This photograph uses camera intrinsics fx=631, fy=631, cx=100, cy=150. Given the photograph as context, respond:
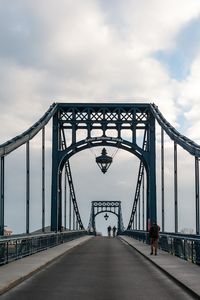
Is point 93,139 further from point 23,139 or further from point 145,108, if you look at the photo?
point 23,139

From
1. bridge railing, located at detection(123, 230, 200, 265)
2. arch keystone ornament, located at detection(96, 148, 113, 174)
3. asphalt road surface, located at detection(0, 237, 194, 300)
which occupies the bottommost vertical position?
asphalt road surface, located at detection(0, 237, 194, 300)

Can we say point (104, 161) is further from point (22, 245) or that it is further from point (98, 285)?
point (98, 285)

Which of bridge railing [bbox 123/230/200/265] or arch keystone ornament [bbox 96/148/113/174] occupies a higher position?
arch keystone ornament [bbox 96/148/113/174]

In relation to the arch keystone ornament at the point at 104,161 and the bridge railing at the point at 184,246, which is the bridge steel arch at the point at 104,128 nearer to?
the arch keystone ornament at the point at 104,161

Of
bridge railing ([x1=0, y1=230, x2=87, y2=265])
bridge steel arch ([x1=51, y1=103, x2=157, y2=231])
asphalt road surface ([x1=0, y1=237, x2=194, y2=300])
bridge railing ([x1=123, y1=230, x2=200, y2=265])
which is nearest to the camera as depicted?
asphalt road surface ([x1=0, y1=237, x2=194, y2=300])

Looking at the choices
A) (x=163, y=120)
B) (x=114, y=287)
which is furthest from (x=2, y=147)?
(x=163, y=120)

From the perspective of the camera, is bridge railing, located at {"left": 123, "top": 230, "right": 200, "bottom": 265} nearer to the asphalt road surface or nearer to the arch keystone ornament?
the asphalt road surface

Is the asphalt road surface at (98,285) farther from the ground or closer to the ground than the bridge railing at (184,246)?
closer to the ground

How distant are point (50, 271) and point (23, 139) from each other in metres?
13.9

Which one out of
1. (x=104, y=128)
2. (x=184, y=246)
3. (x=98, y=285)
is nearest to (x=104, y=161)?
(x=104, y=128)

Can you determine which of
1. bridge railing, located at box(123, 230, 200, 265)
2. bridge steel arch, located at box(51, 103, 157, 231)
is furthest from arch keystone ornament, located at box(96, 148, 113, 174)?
bridge railing, located at box(123, 230, 200, 265)

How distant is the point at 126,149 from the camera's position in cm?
4953

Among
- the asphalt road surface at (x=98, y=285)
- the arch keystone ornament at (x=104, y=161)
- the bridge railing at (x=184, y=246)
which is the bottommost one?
the asphalt road surface at (x=98, y=285)

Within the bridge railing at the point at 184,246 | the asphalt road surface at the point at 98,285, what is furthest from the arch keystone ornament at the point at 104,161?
the asphalt road surface at the point at 98,285
